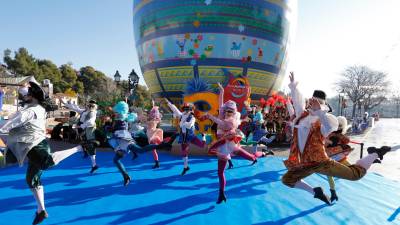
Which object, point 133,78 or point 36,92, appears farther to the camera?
point 133,78

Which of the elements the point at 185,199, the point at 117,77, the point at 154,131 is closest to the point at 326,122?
the point at 185,199

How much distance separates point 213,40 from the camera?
18.2m

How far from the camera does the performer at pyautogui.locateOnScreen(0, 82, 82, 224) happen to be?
3.85 meters

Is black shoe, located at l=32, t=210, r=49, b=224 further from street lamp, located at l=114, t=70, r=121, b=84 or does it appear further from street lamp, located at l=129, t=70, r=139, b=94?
street lamp, located at l=114, t=70, r=121, b=84

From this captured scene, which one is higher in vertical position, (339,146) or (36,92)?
(36,92)

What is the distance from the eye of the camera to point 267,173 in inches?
290

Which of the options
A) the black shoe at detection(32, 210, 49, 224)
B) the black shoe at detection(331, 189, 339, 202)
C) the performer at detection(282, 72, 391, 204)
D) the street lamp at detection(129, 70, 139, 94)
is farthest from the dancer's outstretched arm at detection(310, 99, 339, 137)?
the street lamp at detection(129, 70, 139, 94)

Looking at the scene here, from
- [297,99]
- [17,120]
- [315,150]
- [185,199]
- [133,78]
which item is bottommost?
[185,199]

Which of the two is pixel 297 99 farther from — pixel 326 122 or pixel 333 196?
pixel 333 196

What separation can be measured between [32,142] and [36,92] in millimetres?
743

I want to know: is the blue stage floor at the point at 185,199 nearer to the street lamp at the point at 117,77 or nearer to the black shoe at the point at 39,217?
the black shoe at the point at 39,217

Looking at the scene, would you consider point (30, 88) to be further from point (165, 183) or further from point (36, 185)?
point (165, 183)

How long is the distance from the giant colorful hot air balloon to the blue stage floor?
11391 mm

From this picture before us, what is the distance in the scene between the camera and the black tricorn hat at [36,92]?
4027 mm
